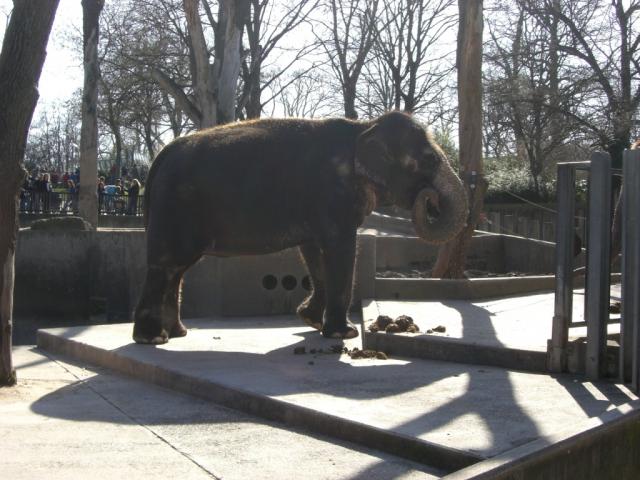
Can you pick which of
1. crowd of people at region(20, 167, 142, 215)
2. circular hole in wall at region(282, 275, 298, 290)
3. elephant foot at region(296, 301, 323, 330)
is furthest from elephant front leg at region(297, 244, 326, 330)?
crowd of people at region(20, 167, 142, 215)

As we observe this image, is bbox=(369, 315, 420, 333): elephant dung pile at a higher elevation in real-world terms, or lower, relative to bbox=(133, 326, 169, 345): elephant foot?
higher

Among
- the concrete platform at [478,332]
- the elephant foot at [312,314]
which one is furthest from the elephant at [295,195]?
the concrete platform at [478,332]

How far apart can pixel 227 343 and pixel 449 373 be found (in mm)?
2532

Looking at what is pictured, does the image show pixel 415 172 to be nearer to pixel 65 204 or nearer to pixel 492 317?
pixel 492 317

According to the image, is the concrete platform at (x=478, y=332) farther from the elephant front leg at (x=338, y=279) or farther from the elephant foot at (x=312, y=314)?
the elephant foot at (x=312, y=314)

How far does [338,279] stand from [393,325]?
2.17ft

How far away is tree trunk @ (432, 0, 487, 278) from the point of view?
12234 mm

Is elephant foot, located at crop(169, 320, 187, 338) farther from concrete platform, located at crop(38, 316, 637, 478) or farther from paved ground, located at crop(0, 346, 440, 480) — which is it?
paved ground, located at crop(0, 346, 440, 480)

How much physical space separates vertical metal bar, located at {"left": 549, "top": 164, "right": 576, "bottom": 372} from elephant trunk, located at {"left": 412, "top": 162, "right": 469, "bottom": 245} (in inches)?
68.6

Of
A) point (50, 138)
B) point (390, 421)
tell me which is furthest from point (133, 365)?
point (50, 138)

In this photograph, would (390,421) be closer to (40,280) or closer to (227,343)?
(227,343)

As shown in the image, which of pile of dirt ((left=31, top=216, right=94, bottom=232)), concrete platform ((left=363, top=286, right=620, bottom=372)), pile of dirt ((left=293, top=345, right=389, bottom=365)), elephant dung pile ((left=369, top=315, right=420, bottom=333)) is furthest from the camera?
pile of dirt ((left=31, top=216, right=94, bottom=232))

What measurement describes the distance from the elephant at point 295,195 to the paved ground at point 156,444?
178 cm

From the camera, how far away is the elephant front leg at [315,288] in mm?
8320
